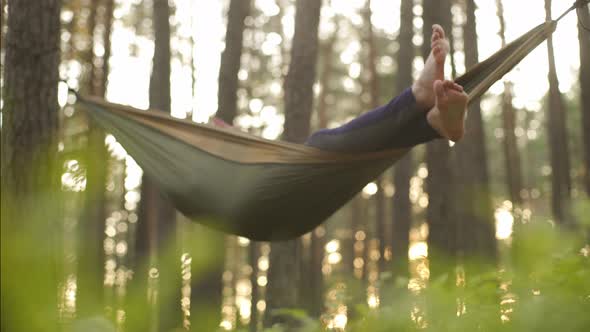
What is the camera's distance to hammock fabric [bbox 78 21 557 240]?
221cm

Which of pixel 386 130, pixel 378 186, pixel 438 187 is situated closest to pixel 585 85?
pixel 438 187

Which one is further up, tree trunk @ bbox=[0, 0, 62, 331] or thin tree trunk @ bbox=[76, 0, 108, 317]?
tree trunk @ bbox=[0, 0, 62, 331]

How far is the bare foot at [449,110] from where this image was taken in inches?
73.0

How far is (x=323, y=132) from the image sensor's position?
228cm

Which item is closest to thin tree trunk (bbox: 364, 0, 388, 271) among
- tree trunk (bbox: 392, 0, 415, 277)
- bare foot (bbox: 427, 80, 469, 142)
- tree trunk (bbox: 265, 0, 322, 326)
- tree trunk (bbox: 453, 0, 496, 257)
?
tree trunk (bbox: 392, 0, 415, 277)

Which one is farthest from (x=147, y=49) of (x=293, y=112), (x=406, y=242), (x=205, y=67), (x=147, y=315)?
(x=147, y=315)

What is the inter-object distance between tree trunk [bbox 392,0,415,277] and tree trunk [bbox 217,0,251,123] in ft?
10.2

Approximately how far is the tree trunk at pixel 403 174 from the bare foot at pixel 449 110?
6.14 metres

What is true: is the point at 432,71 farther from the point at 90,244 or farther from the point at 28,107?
the point at 28,107

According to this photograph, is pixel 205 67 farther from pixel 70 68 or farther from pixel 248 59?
pixel 70 68

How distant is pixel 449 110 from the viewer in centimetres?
189

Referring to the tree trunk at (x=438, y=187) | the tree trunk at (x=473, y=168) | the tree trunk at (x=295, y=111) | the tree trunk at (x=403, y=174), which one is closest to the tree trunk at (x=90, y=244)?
the tree trunk at (x=295, y=111)

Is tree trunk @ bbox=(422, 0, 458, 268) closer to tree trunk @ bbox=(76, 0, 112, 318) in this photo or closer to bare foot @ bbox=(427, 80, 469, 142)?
bare foot @ bbox=(427, 80, 469, 142)

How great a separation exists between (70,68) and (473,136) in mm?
7264
